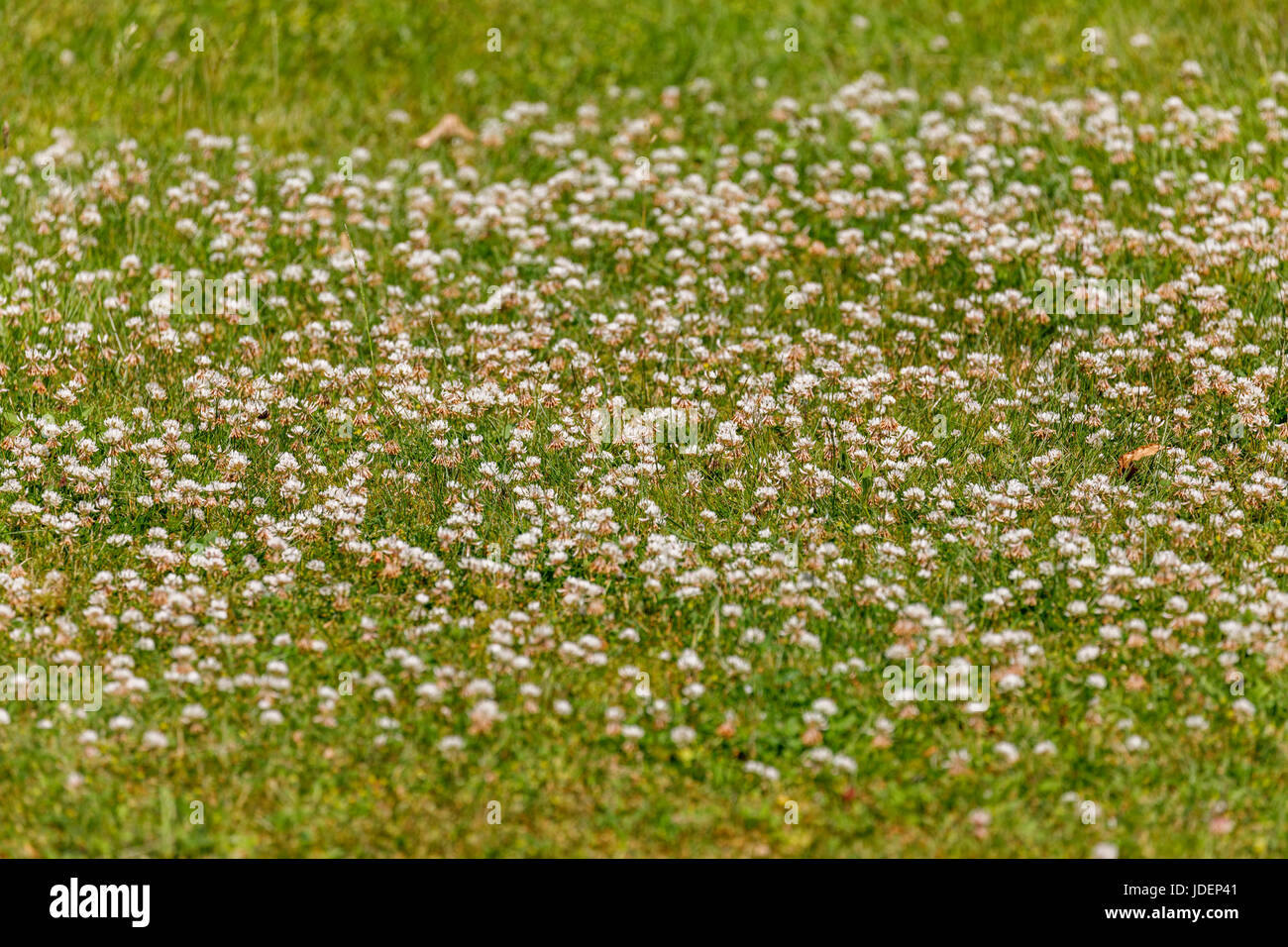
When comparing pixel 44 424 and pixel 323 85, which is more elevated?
pixel 323 85

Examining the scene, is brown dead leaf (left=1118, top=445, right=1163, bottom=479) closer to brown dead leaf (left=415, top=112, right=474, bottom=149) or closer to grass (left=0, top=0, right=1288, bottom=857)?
grass (left=0, top=0, right=1288, bottom=857)

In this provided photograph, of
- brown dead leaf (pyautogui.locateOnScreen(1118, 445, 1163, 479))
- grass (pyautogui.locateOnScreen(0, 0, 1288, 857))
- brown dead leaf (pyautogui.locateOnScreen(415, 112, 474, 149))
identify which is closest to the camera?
grass (pyautogui.locateOnScreen(0, 0, 1288, 857))

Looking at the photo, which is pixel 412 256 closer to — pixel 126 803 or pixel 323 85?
pixel 323 85

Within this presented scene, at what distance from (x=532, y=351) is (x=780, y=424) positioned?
73.2 inches

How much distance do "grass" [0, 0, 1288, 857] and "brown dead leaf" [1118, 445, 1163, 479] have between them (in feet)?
0.33

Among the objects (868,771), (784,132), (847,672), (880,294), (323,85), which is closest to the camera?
(868,771)

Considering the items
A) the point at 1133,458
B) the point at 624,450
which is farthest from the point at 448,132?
the point at 1133,458

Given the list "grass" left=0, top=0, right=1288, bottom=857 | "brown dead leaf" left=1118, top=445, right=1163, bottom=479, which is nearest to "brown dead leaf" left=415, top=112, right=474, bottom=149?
"grass" left=0, top=0, right=1288, bottom=857

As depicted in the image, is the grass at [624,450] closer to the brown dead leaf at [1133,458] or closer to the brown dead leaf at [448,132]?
the brown dead leaf at [1133,458]

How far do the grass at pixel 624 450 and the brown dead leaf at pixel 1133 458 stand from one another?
0.10 m

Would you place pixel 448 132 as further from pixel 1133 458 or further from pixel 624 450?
pixel 1133 458

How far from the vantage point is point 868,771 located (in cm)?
603

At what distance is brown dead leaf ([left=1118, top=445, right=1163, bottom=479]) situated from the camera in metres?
7.97
